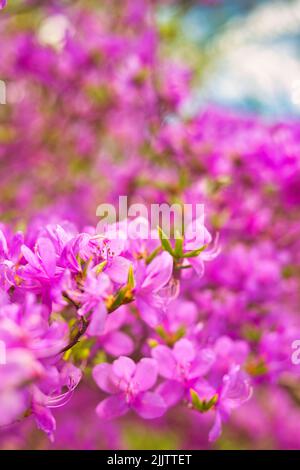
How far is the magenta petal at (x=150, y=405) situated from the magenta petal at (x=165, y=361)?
9 centimetres

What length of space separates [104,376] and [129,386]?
0.05 m

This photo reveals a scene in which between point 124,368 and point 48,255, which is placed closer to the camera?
point 48,255

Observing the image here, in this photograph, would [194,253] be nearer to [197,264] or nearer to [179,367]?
[197,264]

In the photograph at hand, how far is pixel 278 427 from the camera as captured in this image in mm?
3926

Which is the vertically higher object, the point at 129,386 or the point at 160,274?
the point at 160,274

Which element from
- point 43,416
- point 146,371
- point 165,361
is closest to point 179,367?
point 165,361

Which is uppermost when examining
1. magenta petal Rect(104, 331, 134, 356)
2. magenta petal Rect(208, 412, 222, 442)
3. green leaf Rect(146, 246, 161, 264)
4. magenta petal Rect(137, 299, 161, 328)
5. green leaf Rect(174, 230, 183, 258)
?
green leaf Rect(174, 230, 183, 258)

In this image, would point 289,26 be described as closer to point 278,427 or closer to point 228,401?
point 278,427

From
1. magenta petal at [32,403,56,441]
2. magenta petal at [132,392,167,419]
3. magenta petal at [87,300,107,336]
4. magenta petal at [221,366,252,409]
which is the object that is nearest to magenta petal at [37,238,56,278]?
magenta petal at [87,300,107,336]

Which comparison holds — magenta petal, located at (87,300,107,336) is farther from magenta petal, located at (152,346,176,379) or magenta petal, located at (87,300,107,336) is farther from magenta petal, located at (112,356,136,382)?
magenta petal, located at (152,346,176,379)

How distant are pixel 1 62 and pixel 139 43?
88 centimetres

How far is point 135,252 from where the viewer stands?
1107 millimetres

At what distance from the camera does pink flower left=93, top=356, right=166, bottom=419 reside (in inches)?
41.2

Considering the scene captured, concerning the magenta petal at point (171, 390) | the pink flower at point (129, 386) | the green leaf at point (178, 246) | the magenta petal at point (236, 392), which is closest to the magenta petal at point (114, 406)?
the pink flower at point (129, 386)
